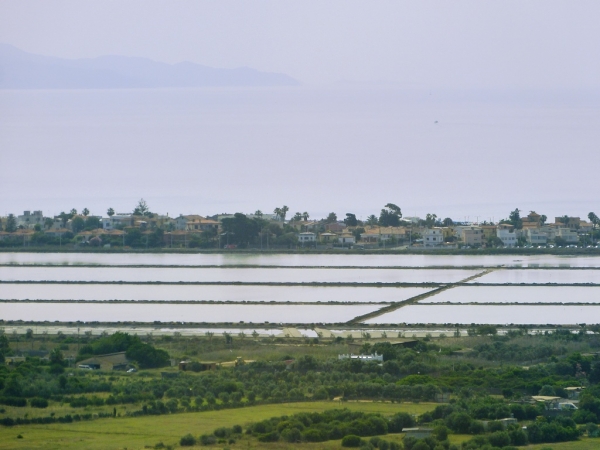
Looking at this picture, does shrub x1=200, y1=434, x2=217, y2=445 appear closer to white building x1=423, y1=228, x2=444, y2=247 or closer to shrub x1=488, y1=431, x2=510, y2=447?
shrub x1=488, y1=431, x2=510, y2=447

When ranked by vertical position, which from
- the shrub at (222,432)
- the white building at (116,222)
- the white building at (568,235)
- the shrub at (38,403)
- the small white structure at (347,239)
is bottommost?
the shrub at (222,432)

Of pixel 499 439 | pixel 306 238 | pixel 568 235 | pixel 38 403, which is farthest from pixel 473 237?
pixel 499 439

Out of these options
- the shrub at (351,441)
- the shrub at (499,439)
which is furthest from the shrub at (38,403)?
the shrub at (499,439)

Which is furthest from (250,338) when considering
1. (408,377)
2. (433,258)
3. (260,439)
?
(433,258)

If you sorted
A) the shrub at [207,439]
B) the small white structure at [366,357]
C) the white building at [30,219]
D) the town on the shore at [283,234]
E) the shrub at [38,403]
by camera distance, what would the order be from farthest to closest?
1. the white building at [30,219]
2. the town on the shore at [283,234]
3. the small white structure at [366,357]
4. the shrub at [38,403]
5. the shrub at [207,439]

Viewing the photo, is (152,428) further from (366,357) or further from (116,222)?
(116,222)

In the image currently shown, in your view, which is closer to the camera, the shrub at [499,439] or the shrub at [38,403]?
the shrub at [499,439]

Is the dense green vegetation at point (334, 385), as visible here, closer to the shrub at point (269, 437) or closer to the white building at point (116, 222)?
the shrub at point (269, 437)
